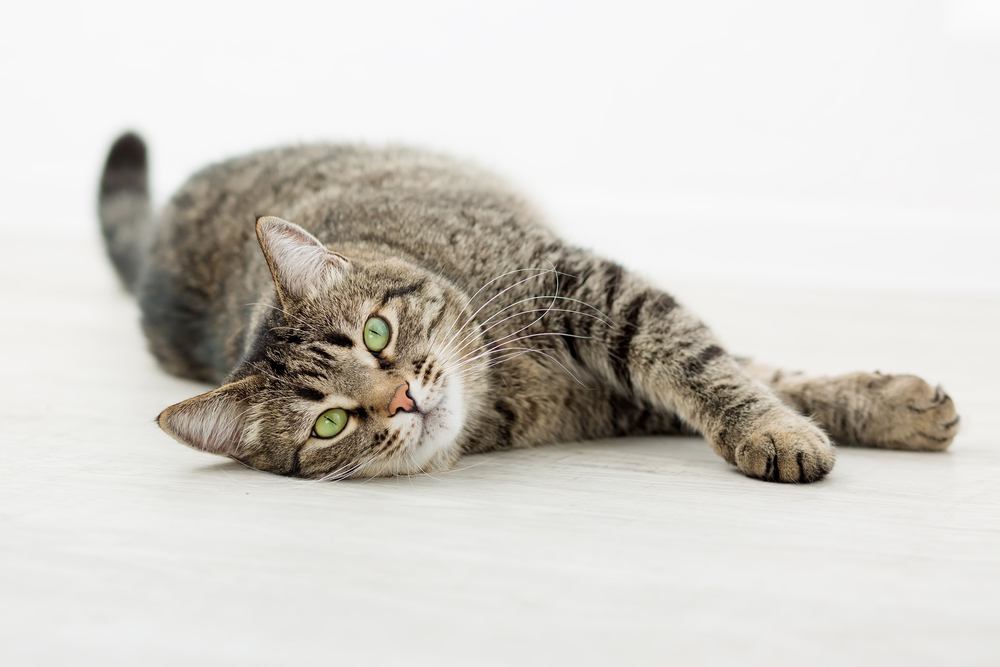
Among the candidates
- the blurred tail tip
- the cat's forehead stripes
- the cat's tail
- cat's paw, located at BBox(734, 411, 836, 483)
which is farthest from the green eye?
the blurred tail tip

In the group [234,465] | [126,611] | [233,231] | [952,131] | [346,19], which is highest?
[346,19]

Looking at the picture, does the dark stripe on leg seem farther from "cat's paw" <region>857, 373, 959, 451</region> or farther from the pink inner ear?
the pink inner ear

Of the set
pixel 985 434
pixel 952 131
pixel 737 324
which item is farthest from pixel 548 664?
pixel 952 131

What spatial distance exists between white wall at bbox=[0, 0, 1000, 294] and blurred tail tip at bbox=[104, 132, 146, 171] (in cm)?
70

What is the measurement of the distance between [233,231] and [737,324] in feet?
5.39

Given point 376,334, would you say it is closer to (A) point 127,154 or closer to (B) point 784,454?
(B) point 784,454

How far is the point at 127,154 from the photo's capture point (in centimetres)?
346

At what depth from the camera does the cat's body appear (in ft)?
5.36

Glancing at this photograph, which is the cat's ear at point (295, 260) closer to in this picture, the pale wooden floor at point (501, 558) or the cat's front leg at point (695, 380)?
the pale wooden floor at point (501, 558)

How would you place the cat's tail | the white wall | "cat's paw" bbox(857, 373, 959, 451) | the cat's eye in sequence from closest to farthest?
the cat's eye, "cat's paw" bbox(857, 373, 959, 451), the cat's tail, the white wall

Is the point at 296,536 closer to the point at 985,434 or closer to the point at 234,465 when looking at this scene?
the point at 234,465

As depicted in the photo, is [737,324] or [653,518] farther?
[737,324]

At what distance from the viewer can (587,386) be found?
1966mm

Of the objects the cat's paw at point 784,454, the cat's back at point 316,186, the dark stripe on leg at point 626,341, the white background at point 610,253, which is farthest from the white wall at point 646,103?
the cat's paw at point 784,454
